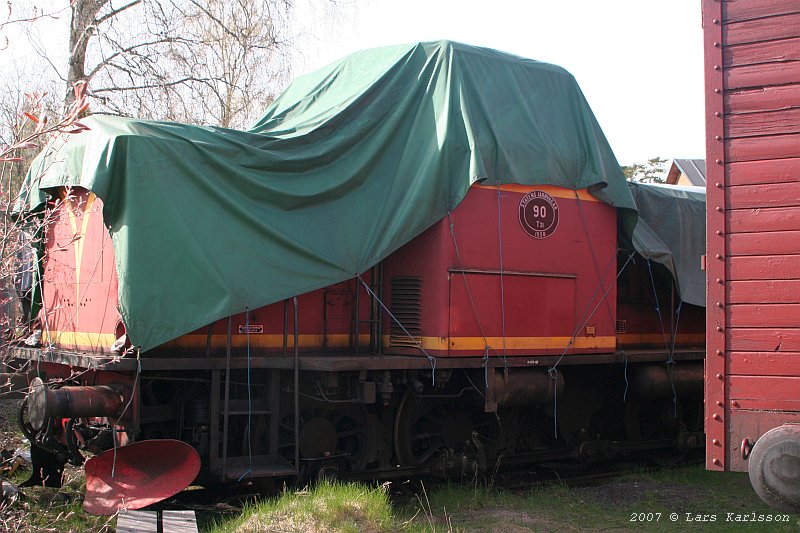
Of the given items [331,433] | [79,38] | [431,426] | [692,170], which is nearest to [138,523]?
[331,433]

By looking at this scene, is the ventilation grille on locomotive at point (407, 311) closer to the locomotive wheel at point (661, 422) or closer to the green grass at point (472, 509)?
the green grass at point (472, 509)

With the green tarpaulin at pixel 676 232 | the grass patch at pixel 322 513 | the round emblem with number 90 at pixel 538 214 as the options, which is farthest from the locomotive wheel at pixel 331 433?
the green tarpaulin at pixel 676 232

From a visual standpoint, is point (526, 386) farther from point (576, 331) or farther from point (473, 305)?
point (473, 305)

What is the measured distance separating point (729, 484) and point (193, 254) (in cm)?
647

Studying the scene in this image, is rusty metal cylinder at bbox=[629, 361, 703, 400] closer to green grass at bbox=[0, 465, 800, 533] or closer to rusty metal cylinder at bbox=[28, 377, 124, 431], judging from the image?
green grass at bbox=[0, 465, 800, 533]

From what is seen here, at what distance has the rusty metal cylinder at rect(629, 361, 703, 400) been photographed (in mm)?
10234

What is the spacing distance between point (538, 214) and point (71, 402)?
5.00m

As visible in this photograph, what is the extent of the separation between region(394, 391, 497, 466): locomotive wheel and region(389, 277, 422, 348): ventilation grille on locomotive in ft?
1.91

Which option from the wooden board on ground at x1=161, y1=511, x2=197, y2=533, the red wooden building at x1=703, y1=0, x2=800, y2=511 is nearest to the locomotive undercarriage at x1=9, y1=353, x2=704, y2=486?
A: the wooden board on ground at x1=161, y1=511, x2=197, y2=533

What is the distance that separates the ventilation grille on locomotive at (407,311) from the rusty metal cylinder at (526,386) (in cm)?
99

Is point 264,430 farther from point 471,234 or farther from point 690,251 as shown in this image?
point 690,251

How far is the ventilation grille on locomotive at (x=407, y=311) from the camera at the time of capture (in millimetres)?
8352

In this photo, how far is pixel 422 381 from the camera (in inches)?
338

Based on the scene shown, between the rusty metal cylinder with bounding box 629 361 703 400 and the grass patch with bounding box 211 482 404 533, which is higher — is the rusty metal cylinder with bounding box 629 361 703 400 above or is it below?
above
